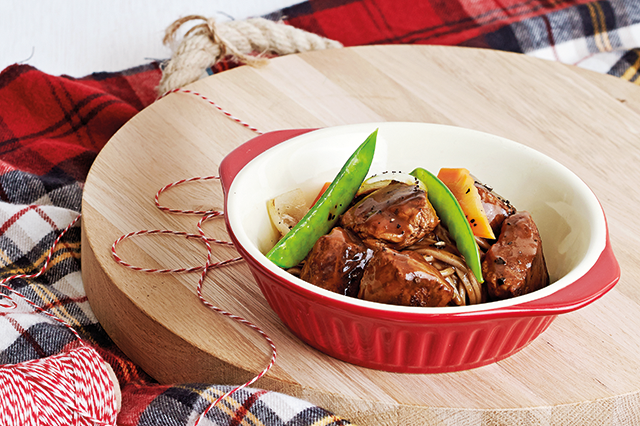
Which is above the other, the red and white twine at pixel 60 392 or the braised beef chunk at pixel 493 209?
the braised beef chunk at pixel 493 209

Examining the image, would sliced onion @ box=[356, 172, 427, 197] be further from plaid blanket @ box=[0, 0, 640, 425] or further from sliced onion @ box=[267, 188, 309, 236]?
plaid blanket @ box=[0, 0, 640, 425]

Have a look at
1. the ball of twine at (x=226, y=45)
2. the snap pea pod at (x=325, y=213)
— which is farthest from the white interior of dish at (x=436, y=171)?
the ball of twine at (x=226, y=45)

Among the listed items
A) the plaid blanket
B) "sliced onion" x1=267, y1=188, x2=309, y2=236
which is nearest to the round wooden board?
the plaid blanket

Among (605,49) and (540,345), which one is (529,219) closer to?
(540,345)

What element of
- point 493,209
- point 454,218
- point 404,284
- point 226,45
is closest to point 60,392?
point 404,284

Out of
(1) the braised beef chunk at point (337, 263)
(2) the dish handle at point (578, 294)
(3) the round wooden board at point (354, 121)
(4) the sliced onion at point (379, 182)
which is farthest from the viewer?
(4) the sliced onion at point (379, 182)

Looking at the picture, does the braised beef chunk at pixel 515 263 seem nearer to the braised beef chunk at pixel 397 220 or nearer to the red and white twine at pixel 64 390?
the braised beef chunk at pixel 397 220
